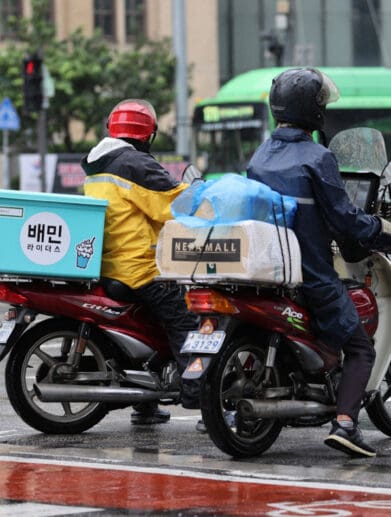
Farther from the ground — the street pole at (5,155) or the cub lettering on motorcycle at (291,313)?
the cub lettering on motorcycle at (291,313)

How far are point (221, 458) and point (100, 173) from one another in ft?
6.36

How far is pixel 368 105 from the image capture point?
110 feet

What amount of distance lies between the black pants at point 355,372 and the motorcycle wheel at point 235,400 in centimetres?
34

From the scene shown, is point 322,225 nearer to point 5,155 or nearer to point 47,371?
point 47,371

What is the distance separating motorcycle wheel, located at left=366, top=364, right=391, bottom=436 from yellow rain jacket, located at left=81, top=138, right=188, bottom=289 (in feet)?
4.61

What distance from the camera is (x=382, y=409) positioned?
8.75 metres

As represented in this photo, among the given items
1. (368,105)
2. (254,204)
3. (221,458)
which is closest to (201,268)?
(254,204)

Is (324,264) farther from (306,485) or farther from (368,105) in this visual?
(368,105)

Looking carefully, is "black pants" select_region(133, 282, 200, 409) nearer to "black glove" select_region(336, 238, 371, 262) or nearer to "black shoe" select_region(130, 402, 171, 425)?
"black shoe" select_region(130, 402, 171, 425)

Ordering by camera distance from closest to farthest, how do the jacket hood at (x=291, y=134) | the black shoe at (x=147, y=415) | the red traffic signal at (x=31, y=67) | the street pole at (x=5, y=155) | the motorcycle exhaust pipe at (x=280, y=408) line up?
the motorcycle exhaust pipe at (x=280, y=408), the jacket hood at (x=291, y=134), the black shoe at (x=147, y=415), the red traffic signal at (x=31, y=67), the street pole at (x=5, y=155)

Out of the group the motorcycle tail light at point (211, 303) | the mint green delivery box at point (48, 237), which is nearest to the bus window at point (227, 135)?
the mint green delivery box at point (48, 237)

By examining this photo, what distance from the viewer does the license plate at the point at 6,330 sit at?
866 cm

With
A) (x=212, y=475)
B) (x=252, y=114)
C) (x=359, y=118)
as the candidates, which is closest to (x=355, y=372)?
(x=212, y=475)

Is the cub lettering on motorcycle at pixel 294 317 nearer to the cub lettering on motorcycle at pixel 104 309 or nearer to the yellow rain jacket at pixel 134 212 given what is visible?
the yellow rain jacket at pixel 134 212
